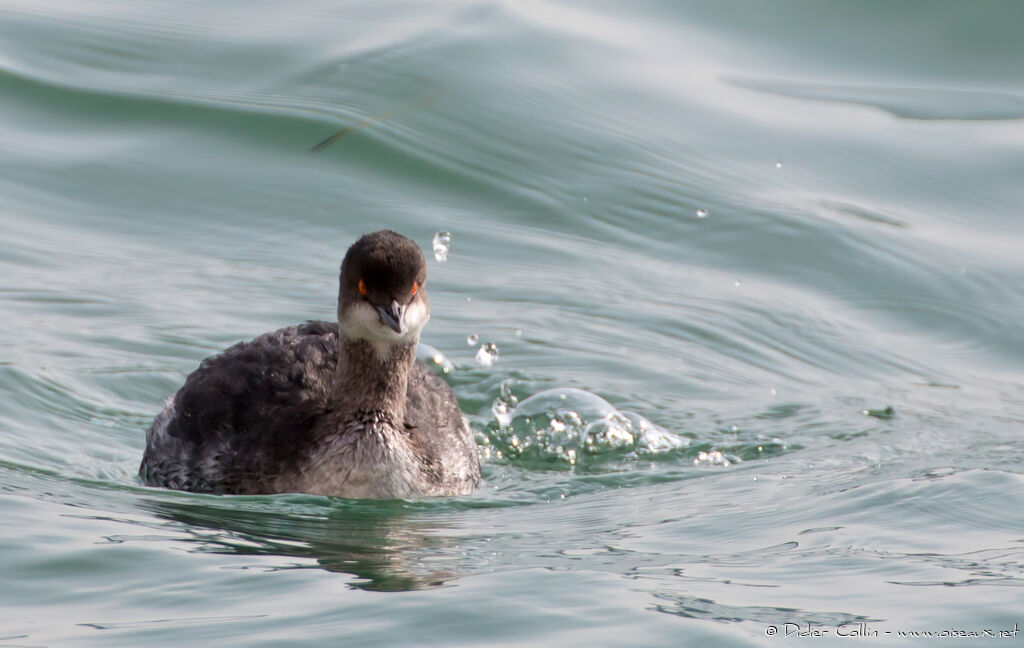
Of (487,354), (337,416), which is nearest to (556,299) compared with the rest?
(487,354)

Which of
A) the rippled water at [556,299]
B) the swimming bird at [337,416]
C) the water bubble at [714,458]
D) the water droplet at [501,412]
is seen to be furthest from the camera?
the water droplet at [501,412]

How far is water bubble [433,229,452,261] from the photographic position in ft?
41.9

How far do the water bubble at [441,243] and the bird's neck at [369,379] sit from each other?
11.8ft

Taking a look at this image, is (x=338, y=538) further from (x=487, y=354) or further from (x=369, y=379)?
(x=487, y=354)

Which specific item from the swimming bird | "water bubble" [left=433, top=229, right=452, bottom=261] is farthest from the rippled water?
the swimming bird

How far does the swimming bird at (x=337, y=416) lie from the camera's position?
341 inches

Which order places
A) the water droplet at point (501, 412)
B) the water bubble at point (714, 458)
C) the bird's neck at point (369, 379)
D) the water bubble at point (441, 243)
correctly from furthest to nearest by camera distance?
the water bubble at point (441, 243) < the water droplet at point (501, 412) < the water bubble at point (714, 458) < the bird's neck at point (369, 379)

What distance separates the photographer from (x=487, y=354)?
11.6 m

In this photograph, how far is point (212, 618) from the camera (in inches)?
250

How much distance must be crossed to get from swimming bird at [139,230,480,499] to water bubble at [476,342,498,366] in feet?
6.48

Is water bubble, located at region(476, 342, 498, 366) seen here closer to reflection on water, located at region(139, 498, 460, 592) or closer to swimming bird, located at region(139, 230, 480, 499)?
swimming bird, located at region(139, 230, 480, 499)

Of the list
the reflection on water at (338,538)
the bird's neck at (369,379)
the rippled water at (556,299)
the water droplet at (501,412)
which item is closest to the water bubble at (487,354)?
the rippled water at (556,299)

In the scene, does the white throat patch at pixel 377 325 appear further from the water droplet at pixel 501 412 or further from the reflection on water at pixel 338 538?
the water droplet at pixel 501 412

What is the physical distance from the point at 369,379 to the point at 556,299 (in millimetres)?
3691
